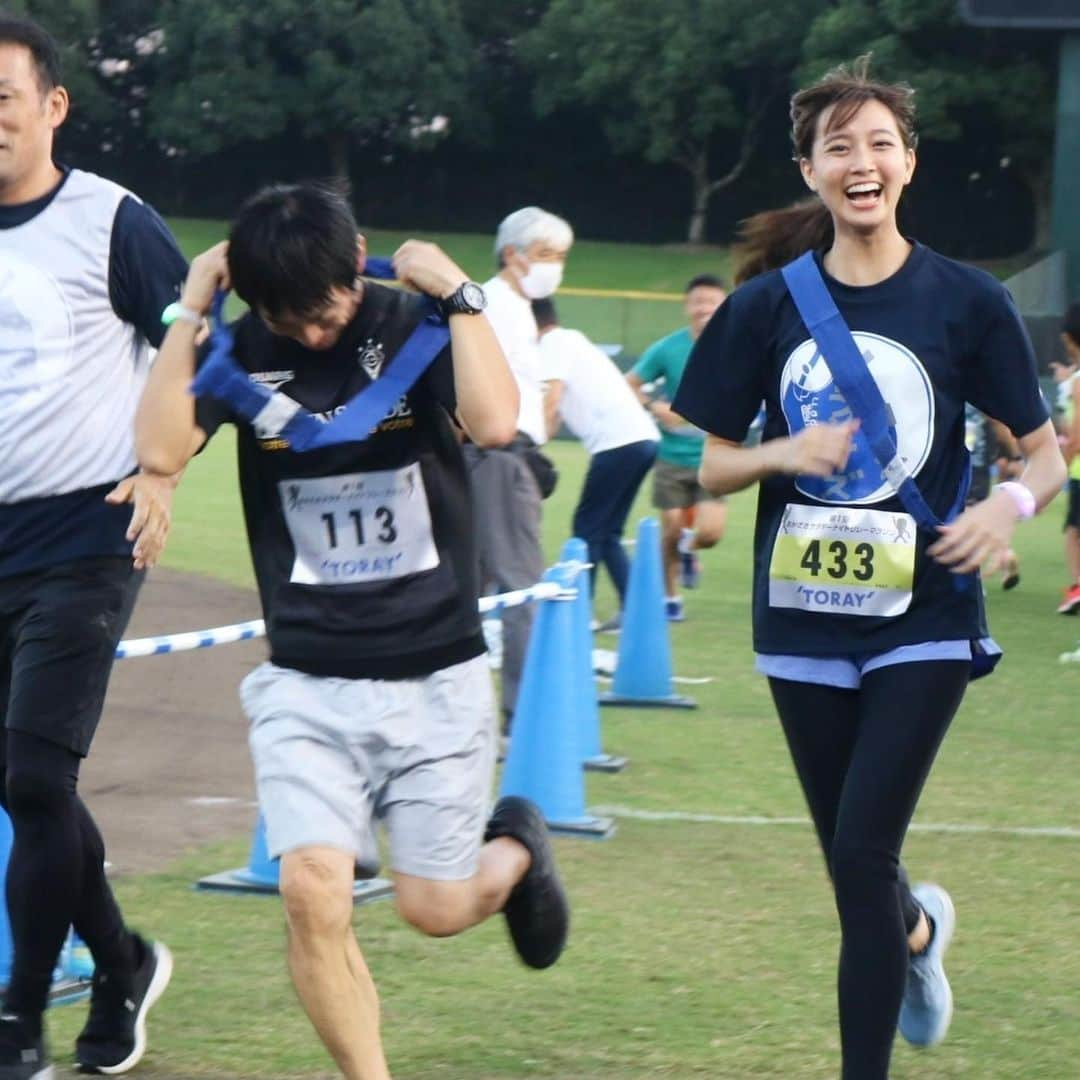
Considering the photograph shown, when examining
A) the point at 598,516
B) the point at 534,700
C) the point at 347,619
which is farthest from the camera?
the point at 598,516

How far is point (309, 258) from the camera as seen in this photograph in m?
3.94

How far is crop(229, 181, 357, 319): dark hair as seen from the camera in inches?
155

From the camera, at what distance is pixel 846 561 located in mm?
4293

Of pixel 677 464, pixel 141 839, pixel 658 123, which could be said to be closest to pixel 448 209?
pixel 658 123

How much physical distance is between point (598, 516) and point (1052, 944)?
21.1 feet

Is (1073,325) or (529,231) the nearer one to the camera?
(529,231)

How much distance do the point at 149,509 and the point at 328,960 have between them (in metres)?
0.95

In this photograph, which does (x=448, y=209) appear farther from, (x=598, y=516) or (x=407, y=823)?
(x=407, y=823)

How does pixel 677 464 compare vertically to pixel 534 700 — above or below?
below

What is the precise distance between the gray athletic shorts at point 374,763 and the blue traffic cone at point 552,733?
9.04ft

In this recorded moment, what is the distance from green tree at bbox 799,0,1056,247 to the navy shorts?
61792 mm

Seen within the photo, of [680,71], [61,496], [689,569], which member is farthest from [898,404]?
[680,71]

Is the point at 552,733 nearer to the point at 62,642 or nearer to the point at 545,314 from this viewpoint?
the point at 62,642

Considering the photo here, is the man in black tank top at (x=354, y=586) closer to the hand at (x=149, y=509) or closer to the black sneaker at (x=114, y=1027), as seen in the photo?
the hand at (x=149, y=509)
